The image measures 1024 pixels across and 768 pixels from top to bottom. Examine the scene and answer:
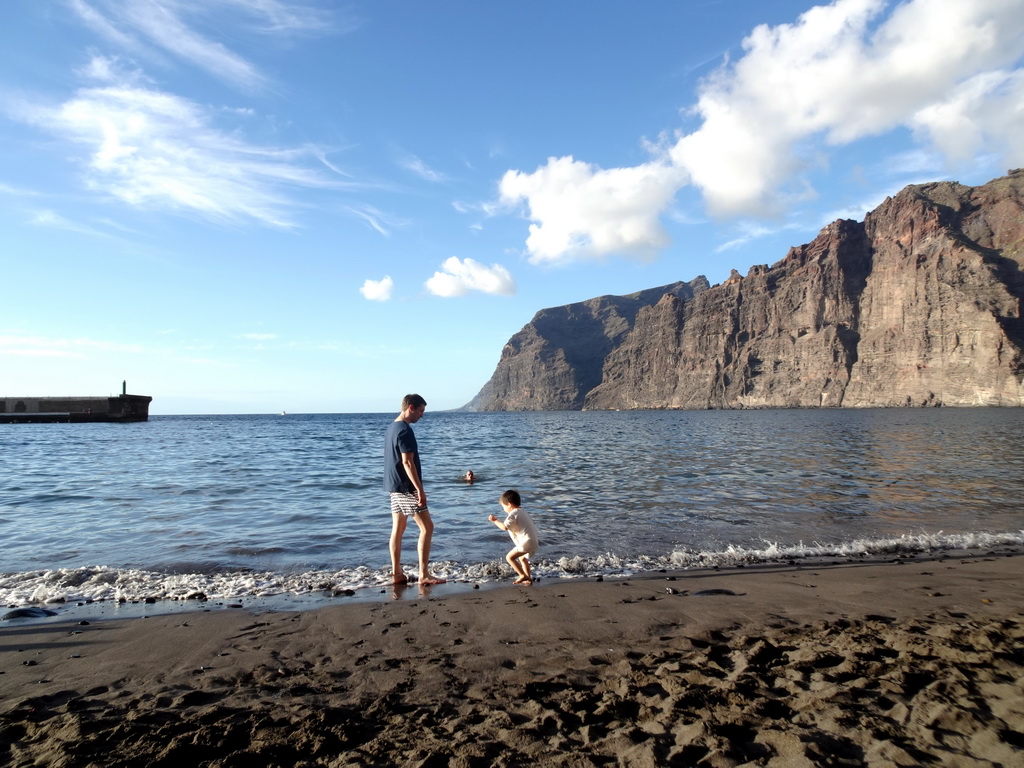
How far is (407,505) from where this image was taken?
318 inches

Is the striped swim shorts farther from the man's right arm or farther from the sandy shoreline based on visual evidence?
the sandy shoreline

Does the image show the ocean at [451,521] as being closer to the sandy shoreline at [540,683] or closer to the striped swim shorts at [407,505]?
the striped swim shorts at [407,505]

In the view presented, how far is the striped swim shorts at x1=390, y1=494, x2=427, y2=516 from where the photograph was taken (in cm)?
804

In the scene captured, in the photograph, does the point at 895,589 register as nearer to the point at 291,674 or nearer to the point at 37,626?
the point at 291,674

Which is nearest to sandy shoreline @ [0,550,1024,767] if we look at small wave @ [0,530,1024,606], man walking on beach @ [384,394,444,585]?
man walking on beach @ [384,394,444,585]

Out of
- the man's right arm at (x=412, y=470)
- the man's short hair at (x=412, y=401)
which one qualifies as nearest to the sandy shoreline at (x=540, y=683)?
the man's right arm at (x=412, y=470)

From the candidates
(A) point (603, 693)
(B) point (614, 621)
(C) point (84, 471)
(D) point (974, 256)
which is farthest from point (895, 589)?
(D) point (974, 256)

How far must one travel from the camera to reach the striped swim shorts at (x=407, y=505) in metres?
8.04

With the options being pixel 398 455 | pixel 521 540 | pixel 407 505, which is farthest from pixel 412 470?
pixel 521 540

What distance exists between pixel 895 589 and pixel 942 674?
3340mm

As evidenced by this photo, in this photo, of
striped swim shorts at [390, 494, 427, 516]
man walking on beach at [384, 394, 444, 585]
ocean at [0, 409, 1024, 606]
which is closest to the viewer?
man walking on beach at [384, 394, 444, 585]

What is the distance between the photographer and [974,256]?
521 feet

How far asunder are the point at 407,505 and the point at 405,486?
0.28 meters

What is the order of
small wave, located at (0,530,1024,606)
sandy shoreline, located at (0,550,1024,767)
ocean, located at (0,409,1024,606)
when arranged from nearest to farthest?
1. sandy shoreline, located at (0,550,1024,767)
2. small wave, located at (0,530,1024,606)
3. ocean, located at (0,409,1024,606)
